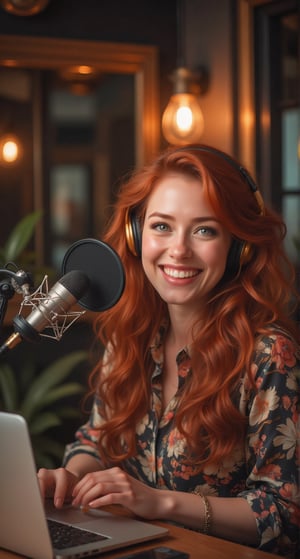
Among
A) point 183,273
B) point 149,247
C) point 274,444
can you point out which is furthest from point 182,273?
point 274,444

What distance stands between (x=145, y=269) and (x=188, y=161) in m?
0.26

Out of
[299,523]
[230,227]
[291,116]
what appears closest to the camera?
[299,523]

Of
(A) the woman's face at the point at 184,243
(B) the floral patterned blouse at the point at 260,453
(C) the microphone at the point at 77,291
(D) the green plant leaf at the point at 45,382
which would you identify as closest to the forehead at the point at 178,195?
(A) the woman's face at the point at 184,243

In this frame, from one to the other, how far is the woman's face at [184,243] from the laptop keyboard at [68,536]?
1.91ft

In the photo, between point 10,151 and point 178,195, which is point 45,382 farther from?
point 178,195

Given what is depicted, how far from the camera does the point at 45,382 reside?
405 centimetres

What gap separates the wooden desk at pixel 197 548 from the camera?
1460 millimetres

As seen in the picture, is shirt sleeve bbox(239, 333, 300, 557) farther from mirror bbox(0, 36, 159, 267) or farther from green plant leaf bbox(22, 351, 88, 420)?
mirror bbox(0, 36, 159, 267)

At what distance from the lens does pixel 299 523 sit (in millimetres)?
1796

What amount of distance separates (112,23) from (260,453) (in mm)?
3324

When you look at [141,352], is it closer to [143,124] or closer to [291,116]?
[291,116]

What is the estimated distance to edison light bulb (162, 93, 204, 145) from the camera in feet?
14.6

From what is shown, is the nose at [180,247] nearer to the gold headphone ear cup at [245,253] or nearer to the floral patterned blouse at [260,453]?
the gold headphone ear cup at [245,253]

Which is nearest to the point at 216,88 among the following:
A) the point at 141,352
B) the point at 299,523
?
the point at 141,352
